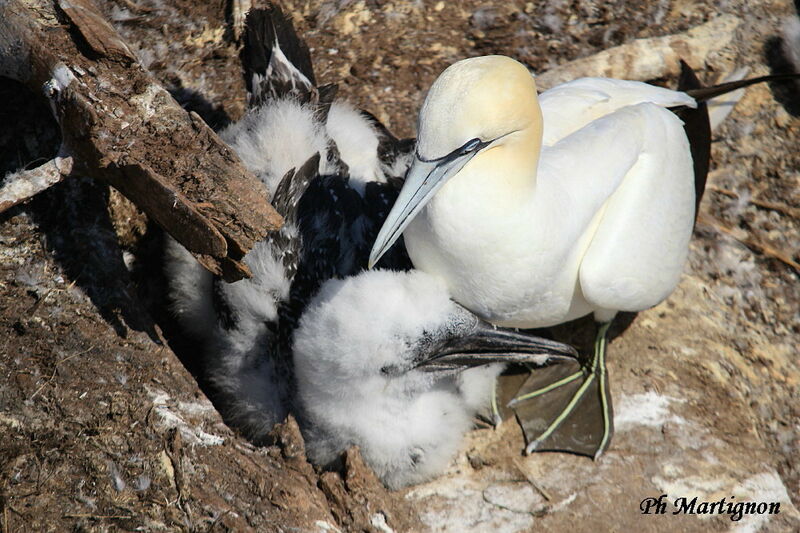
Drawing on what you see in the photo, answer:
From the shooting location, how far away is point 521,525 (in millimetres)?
3016

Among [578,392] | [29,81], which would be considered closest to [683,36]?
[578,392]

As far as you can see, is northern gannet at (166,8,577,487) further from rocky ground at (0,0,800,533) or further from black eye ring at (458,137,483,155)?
black eye ring at (458,137,483,155)

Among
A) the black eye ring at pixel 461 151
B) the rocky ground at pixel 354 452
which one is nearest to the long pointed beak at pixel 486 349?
the rocky ground at pixel 354 452

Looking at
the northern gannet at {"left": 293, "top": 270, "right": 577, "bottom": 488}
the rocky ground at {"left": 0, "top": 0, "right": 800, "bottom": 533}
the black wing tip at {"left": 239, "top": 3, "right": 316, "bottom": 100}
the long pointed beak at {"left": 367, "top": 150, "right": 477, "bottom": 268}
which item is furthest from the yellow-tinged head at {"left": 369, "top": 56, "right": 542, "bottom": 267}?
the black wing tip at {"left": 239, "top": 3, "right": 316, "bottom": 100}

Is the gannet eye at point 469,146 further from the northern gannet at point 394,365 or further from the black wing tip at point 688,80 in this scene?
the black wing tip at point 688,80

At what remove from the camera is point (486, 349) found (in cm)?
296

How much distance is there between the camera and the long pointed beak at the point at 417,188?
240 cm

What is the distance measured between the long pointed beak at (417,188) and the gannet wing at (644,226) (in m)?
0.77

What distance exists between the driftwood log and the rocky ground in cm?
49

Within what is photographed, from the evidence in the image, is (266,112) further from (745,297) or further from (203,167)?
(745,297)

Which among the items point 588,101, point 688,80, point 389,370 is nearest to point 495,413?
Answer: point 389,370

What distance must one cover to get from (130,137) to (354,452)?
1404mm

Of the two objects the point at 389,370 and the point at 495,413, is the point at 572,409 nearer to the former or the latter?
the point at 495,413

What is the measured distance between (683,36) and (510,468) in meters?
2.73
